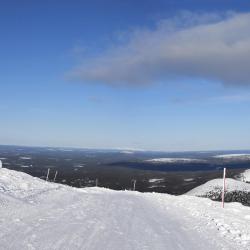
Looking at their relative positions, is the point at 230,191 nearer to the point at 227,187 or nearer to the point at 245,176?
the point at 227,187

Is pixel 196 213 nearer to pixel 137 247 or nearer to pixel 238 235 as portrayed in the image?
pixel 238 235

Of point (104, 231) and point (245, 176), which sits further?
point (245, 176)

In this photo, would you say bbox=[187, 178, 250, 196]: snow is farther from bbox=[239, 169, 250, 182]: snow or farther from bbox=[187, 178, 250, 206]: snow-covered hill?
bbox=[239, 169, 250, 182]: snow

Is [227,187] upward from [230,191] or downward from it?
Result: upward

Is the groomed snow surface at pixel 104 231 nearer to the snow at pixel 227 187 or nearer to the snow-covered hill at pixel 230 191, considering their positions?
the snow-covered hill at pixel 230 191

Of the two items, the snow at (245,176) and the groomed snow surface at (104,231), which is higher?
the groomed snow surface at (104,231)

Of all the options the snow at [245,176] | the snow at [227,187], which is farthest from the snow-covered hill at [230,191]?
the snow at [245,176]

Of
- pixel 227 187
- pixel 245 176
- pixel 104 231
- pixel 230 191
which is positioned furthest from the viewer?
pixel 245 176

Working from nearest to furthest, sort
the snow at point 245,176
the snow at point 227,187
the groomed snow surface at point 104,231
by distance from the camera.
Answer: the groomed snow surface at point 104,231 → the snow at point 227,187 → the snow at point 245,176

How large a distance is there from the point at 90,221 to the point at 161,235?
267cm

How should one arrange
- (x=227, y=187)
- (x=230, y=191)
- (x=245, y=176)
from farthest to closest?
(x=245, y=176), (x=227, y=187), (x=230, y=191)

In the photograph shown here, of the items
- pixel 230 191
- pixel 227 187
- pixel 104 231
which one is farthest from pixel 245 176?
pixel 104 231

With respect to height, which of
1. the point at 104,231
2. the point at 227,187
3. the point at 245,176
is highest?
the point at 104,231

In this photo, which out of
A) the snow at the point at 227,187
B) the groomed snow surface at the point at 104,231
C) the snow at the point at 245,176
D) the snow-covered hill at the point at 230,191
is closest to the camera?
the groomed snow surface at the point at 104,231
